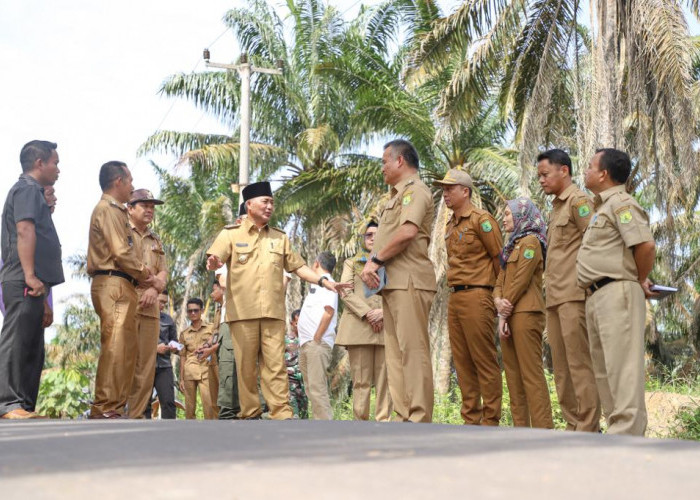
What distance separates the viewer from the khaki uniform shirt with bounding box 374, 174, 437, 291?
712 cm

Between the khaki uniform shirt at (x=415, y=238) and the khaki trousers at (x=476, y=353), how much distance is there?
0.68 meters

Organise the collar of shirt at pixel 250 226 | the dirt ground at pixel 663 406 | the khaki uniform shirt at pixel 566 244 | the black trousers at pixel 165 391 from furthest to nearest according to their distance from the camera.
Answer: the dirt ground at pixel 663 406 < the black trousers at pixel 165 391 < the collar of shirt at pixel 250 226 < the khaki uniform shirt at pixel 566 244

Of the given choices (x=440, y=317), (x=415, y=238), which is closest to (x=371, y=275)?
(x=415, y=238)

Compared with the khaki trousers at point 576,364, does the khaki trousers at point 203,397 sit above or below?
below

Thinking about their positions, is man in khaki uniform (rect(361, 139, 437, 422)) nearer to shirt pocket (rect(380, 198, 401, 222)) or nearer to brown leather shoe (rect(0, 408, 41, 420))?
shirt pocket (rect(380, 198, 401, 222))

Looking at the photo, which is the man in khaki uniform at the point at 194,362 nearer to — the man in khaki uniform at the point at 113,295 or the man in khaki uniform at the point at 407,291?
the man in khaki uniform at the point at 113,295

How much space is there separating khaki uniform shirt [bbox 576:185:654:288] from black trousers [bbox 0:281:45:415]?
403 cm

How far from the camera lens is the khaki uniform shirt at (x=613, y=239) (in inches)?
246

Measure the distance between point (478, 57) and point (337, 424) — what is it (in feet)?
43.2

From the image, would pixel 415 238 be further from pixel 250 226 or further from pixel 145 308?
pixel 145 308

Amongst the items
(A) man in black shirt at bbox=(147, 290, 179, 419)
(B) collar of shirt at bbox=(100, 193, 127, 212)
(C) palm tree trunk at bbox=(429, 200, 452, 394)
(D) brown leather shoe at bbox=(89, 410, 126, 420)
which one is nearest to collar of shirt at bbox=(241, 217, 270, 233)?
(B) collar of shirt at bbox=(100, 193, 127, 212)

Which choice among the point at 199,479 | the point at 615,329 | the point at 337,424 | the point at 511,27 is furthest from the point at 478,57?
the point at 199,479

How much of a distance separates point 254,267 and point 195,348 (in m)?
5.80

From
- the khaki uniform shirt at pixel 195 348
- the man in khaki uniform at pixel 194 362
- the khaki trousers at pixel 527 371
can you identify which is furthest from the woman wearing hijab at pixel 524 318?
the khaki uniform shirt at pixel 195 348
